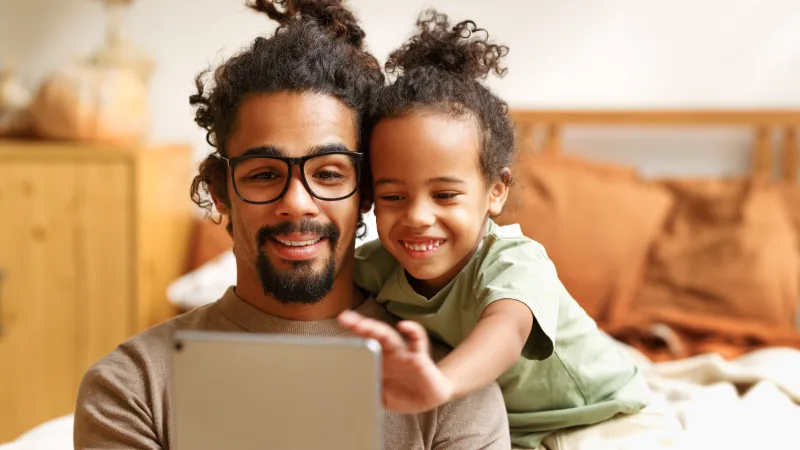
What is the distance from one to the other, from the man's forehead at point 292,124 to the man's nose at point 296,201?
36 mm

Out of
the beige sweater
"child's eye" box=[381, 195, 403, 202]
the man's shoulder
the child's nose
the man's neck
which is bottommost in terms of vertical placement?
the beige sweater

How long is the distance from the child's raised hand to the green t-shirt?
28 centimetres

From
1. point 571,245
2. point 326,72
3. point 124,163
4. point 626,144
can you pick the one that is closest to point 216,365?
point 326,72

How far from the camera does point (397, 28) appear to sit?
322 cm

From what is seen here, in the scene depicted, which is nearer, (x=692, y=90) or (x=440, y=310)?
(x=440, y=310)

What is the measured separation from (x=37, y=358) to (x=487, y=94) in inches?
82.7

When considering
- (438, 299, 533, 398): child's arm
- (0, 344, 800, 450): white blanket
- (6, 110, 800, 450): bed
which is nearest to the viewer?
(438, 299, 533, 398): child's arm

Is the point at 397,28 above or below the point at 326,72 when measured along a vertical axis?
above

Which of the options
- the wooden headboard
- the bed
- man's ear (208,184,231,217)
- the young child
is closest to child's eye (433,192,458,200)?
the young child

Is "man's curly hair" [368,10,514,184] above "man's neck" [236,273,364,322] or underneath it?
above

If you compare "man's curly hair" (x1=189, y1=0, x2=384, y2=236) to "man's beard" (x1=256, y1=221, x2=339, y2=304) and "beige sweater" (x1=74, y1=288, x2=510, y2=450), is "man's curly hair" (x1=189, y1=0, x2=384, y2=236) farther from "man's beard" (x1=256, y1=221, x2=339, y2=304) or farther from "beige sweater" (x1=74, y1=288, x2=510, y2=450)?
"beige sweater" (x1=74, y1=288, x2=510, y2=450)

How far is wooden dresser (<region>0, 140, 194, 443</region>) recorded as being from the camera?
2.87 meters

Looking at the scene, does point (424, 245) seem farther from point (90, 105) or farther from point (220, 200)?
point (90, 105)

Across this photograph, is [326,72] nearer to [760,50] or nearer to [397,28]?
[397,28]
